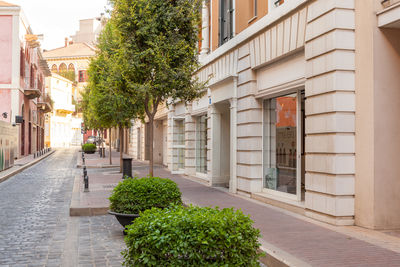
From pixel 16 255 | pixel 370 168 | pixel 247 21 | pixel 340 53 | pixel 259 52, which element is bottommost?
pixel 16 255

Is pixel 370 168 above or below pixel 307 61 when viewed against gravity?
below

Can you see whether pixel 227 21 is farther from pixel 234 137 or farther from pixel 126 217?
pixel 126 217

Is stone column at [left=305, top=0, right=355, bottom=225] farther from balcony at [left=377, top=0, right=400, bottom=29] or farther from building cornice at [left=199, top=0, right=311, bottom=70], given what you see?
building cornice at [left=199, top=0, right=311, bottom=70]

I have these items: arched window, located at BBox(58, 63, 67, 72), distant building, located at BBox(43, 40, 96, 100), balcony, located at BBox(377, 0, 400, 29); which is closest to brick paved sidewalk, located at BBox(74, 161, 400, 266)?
balcony, located at BBox(377, 0, 400, 29)

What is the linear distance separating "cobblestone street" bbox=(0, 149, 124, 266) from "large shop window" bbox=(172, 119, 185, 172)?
8.84 meters

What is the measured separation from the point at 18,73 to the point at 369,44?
28833 millimetres

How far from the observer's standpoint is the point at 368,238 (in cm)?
638

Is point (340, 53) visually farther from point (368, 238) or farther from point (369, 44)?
point (368, 238)

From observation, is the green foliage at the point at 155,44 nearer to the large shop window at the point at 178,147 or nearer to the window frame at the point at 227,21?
the window frame at the point at 227,21

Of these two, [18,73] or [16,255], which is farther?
[18,73]

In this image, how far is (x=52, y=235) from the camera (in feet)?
24.5

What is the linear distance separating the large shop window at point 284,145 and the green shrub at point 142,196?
339cm

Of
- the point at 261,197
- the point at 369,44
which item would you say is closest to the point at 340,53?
the point at 369,44

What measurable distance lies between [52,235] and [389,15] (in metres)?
6.66
